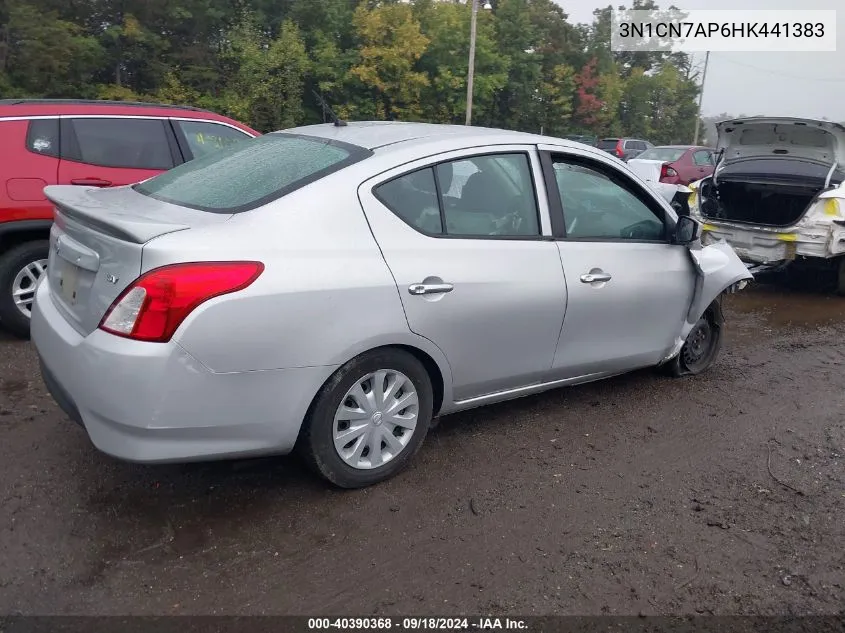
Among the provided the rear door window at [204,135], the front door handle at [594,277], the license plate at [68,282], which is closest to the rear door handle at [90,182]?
the rear door window at [204,135]

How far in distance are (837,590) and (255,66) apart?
28270mm

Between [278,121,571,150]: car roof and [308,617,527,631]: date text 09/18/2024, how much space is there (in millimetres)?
2054

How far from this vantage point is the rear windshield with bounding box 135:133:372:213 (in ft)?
10.2

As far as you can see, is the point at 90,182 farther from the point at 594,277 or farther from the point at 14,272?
the point at 594,277

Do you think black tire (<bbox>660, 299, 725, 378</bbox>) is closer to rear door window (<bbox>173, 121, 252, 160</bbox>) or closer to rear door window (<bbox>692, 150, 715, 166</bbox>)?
rear door window (<bbox>173, 121, 252, 160</bbox>)

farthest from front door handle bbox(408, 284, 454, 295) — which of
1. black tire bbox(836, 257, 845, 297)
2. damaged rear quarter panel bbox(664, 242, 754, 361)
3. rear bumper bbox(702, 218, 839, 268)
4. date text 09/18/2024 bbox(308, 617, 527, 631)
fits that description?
black tire bbox(836, 257, 845, 297)

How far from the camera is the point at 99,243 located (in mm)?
2861

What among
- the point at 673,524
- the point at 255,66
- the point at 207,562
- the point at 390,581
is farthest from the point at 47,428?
the point at 255,66

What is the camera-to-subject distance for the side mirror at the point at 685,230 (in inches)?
169

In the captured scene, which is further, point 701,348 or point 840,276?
point 840,276

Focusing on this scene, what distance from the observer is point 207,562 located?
9.10 ft

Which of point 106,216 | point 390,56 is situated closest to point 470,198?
point 106,216

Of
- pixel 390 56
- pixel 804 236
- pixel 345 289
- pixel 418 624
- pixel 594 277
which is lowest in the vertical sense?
pixel 418 624

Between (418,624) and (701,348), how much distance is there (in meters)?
3.39
